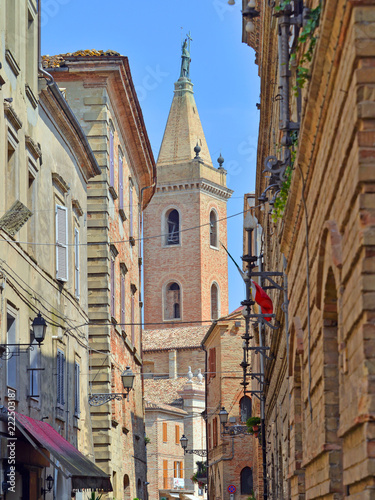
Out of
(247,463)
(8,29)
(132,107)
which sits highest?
(132,107)

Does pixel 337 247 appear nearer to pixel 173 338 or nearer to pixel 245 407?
pixel 245 407

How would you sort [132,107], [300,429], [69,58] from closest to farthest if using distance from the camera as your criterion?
[300,429]
[69,58]
[132,107]

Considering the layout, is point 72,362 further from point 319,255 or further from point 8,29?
point 319,255

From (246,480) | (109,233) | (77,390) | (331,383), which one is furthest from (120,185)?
(246,480)

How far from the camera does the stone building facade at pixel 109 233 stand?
2681cm

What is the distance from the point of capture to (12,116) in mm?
17188

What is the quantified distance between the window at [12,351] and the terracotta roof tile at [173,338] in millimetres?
67033

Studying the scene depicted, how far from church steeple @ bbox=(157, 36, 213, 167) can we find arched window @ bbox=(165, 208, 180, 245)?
16.9 ft

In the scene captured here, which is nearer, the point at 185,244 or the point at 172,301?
the point at 172,301

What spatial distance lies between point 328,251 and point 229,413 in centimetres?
4857

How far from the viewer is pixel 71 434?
22766 mm

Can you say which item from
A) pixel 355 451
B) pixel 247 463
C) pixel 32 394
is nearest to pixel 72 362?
pixel 32 394

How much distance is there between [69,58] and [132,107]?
361 cm

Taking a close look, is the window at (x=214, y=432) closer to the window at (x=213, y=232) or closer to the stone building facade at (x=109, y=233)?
the stone building facade at (x=109, y=233)
